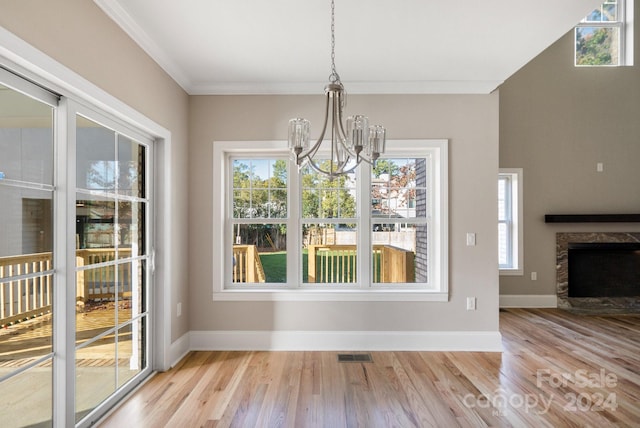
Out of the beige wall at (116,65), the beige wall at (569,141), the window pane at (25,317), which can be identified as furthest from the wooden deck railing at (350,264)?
the beige wall at (569,141)

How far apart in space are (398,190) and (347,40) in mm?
1656

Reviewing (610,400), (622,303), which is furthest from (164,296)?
(622,303)

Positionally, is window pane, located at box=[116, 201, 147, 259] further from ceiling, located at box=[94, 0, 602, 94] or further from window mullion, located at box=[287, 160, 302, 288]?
window mullion, located at box=[287, 160, 302, 288]

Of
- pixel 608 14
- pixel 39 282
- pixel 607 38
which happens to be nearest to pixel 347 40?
pixel 39 282

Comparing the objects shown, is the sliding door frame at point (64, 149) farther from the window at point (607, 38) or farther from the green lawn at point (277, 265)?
the window at point (607, 38)

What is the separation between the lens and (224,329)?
146 inches

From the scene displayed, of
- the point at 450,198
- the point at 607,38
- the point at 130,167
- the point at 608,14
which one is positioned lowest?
the point at 450,198

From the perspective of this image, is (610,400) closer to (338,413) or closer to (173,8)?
(338,413)

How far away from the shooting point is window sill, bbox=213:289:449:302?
144 inches

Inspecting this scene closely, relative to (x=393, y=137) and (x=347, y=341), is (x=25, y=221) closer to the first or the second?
(x=347, y=341)

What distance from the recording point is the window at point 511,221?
5492 millimetres

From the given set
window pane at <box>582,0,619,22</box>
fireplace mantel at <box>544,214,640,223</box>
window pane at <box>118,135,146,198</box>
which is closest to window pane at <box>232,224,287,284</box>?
window pane at <box>118,135,146,198</box>

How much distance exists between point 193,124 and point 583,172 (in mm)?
5502

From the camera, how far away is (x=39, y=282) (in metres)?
1.91
